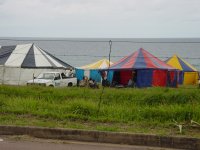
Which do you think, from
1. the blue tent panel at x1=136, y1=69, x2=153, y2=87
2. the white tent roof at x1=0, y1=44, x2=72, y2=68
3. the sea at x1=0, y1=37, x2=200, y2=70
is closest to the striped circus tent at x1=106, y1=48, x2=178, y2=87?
the blue tent panel at x1=136, y1=69, x2=153, y2=87

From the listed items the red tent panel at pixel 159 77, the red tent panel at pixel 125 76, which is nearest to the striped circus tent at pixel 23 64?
the red tent panel at pixel 125 76

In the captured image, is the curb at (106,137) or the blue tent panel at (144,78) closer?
the curb at (106,137)

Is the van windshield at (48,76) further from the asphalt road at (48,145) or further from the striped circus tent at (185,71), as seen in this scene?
the asphalt road at (48,145)

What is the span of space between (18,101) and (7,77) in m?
22.2

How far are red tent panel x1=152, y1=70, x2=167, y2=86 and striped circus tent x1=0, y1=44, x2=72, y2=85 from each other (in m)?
8.73

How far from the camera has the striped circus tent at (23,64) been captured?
32938mm

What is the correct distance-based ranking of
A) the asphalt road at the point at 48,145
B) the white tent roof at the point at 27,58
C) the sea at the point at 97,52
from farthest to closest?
1. the white tent roof at the point at 27,58
2. the sea at the point at 97,52
3. the asphalt road at the point at 48,145

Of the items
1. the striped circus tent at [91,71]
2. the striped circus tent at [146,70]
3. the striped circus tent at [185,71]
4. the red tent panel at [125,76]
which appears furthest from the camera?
the striped circus tent at [185,71]

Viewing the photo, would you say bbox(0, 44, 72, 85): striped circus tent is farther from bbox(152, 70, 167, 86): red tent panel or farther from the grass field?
the grass field

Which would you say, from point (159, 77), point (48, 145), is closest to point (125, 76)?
point (159, 77)

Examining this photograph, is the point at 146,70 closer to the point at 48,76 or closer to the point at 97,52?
the point at 48,76

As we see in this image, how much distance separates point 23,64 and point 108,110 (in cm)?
2334

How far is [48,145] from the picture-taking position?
26.8 feet

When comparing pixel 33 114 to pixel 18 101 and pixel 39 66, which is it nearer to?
pixel 18 101
